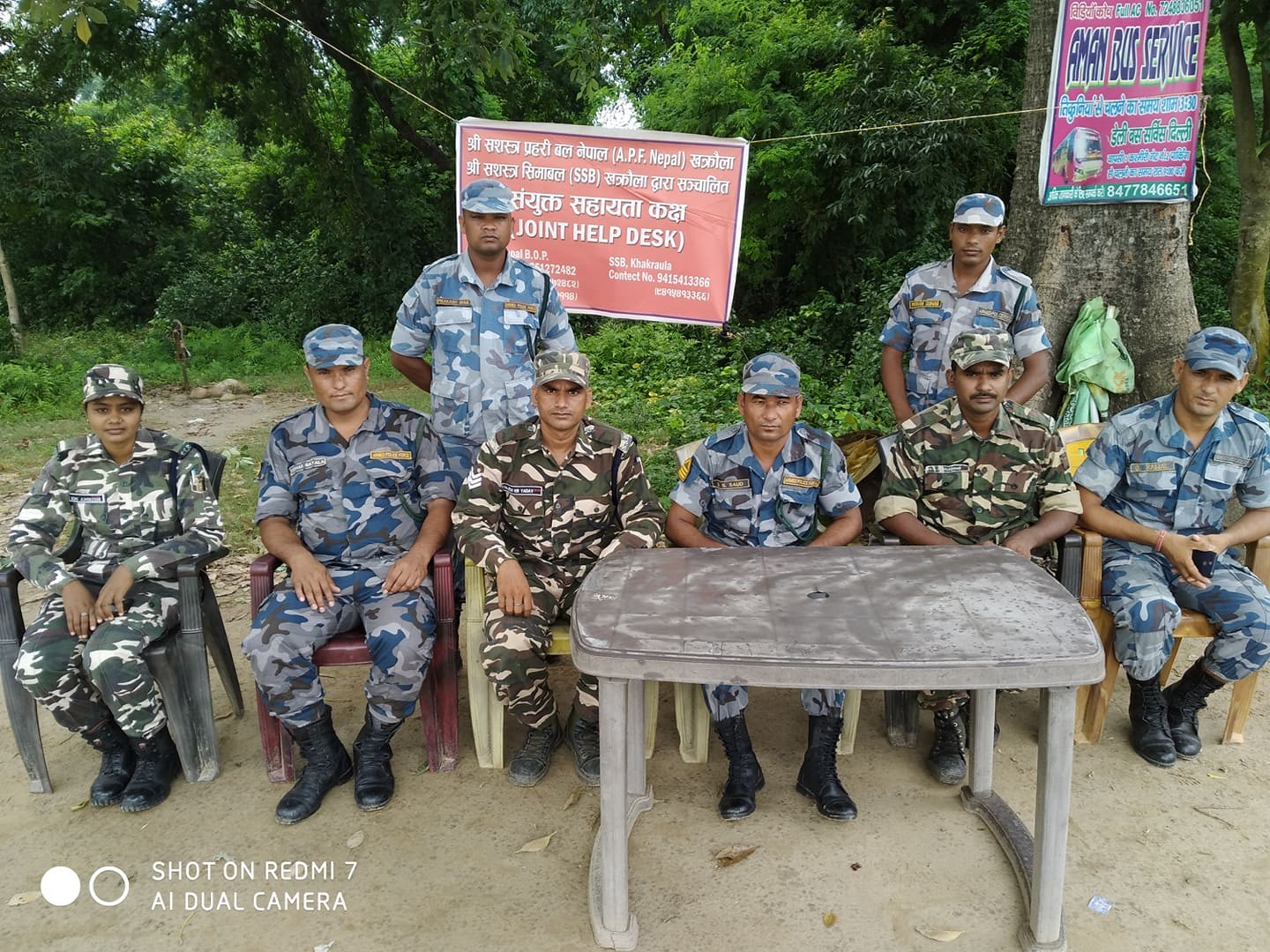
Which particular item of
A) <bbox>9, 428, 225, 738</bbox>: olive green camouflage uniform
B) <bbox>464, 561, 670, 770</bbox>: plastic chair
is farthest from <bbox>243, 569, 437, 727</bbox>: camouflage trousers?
<bbox>9, 428, 225, 738</bbox>: olive green camouflage uniform

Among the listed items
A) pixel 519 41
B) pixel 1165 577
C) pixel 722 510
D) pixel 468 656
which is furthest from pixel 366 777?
pixel 519 41

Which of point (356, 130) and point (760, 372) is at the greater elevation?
point (356, 130)

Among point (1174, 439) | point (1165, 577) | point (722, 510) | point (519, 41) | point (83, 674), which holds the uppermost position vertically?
point (519, 41)

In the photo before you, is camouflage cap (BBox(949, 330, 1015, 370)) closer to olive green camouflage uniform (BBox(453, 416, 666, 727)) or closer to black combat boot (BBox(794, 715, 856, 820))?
olive green camouflage uniform (BBox(453, 416, 666, 727))

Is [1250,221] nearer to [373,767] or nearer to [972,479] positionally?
[972,479]

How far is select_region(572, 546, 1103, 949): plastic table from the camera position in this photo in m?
1.96

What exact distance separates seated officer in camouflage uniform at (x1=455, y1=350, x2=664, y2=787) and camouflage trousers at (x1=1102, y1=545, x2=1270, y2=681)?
1.60m

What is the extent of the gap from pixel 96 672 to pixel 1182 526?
3.69 metres

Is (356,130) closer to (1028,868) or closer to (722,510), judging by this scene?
(722,510)

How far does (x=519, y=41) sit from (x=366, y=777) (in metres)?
4.36

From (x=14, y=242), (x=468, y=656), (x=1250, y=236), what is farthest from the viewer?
(x=14, y=242)

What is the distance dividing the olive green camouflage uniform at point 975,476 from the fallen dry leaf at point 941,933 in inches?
34.7

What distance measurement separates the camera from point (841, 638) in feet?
6.77

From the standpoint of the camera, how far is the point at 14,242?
16297mm
